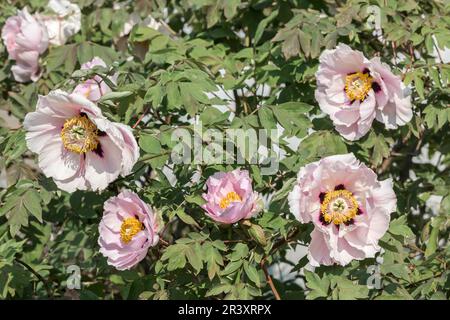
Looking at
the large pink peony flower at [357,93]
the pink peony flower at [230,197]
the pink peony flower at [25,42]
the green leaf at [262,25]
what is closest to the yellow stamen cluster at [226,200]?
the pink peony flower at [230,197]

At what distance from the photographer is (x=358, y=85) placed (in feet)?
7.76

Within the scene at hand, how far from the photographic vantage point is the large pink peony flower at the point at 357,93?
2.31 metres

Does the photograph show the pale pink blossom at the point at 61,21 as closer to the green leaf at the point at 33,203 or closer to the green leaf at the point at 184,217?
the green leaf at the point at 33,203

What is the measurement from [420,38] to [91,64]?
93 cm

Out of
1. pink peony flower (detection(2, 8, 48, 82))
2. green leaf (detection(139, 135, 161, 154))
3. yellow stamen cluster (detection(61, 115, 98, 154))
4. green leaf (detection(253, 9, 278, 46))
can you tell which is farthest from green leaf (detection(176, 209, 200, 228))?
pink peony flower (detection(2, 8, 48, 82))

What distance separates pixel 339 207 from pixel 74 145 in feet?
2.13

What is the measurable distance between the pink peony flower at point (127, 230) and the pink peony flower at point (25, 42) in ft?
2.74

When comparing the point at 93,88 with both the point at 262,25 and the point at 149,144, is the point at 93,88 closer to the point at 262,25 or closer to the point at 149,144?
the point at 149,144

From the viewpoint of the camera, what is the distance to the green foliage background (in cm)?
218

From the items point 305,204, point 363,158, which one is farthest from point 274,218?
point 363,158

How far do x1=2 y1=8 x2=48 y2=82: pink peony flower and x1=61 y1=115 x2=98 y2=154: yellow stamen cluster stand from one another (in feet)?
2.45

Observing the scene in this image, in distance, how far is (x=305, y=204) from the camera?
2.02m

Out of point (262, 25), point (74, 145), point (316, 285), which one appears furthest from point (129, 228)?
point (262, 25)
